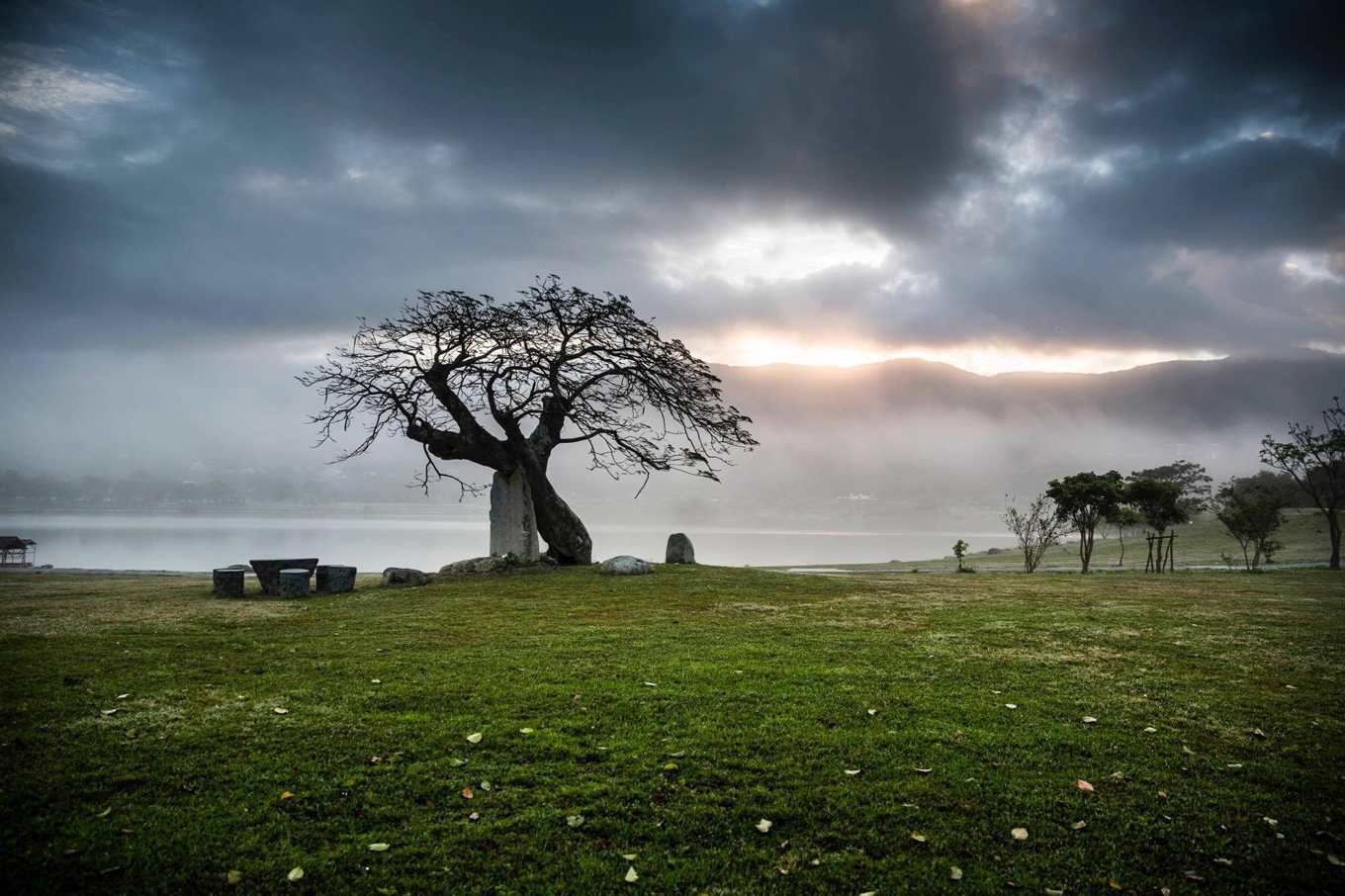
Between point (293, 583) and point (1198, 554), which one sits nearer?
point (293, 583)

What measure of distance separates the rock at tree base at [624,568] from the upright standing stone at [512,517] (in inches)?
132

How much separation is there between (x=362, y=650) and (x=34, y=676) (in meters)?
3.87

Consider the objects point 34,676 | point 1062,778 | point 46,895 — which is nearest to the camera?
point 46,895

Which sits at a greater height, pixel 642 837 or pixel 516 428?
pixel 516 428

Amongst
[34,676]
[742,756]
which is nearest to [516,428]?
[34,676]

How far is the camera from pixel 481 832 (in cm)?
482

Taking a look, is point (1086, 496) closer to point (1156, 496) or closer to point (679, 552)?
point (1156, 496)

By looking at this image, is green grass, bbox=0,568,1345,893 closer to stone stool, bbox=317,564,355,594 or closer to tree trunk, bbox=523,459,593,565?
stone stool, bbox=317,564,355,594

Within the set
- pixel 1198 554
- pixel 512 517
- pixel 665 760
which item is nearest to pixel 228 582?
pixel 512 517

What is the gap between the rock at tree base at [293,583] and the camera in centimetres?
1744

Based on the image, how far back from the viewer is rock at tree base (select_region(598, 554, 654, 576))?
Result: 21234mm

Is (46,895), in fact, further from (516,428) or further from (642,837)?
(516,428)

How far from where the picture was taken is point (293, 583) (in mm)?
17547

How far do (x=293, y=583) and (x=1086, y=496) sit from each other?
33.2m
